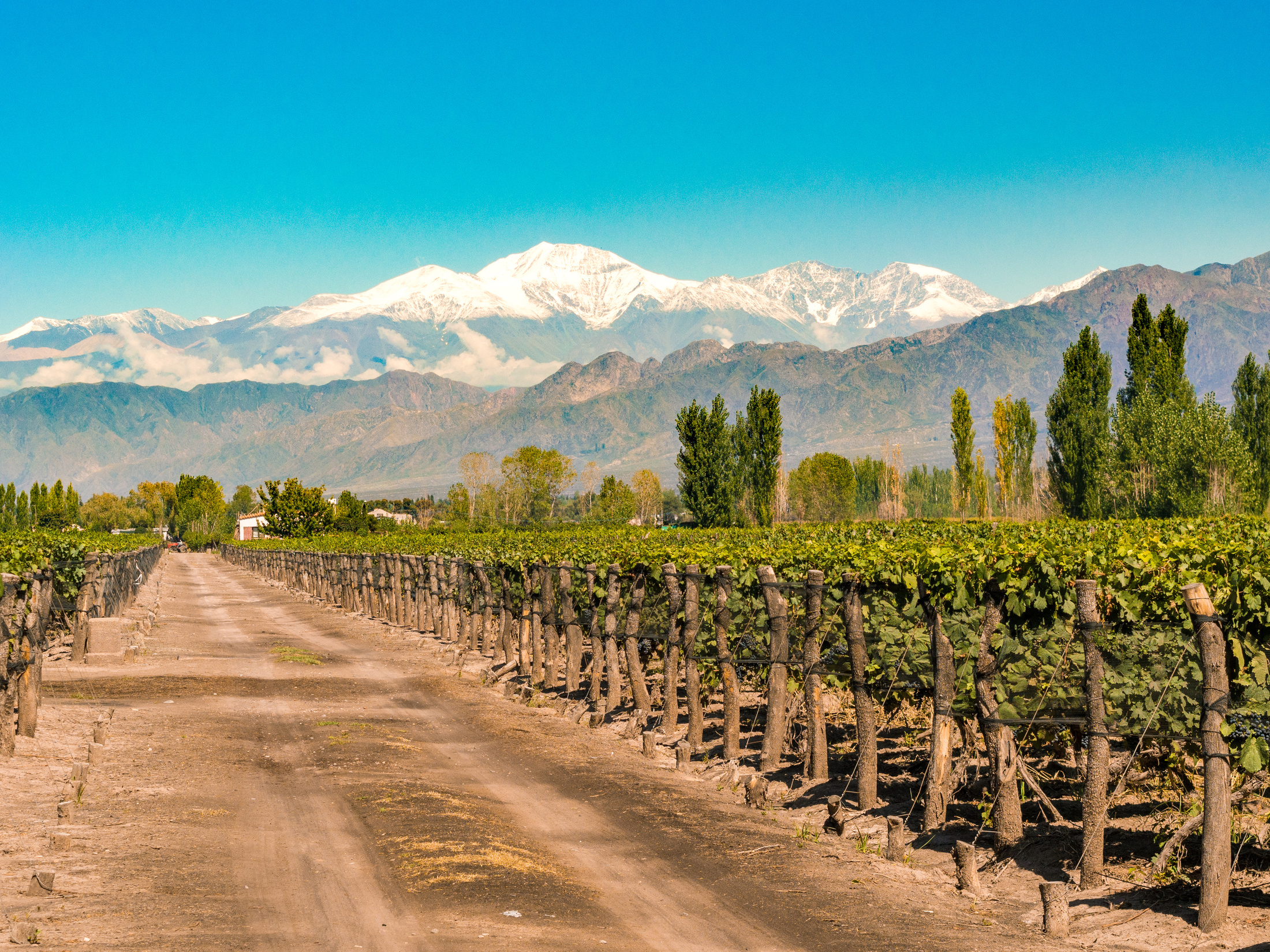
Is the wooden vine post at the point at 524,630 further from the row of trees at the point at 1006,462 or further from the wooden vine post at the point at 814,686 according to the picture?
the row of trees at the point at 1006,462

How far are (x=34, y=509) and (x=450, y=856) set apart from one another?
Answer: 457 ft

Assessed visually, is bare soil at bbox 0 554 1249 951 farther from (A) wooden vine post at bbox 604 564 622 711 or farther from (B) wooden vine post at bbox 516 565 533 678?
(B) wooden vine post at bbox 516 565 533 678

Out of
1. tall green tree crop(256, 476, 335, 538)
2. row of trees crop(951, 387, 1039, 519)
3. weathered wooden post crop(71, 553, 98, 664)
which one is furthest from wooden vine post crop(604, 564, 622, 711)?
tall green tree crop(256, 476, 335, 538)

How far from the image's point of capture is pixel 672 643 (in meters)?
14.7

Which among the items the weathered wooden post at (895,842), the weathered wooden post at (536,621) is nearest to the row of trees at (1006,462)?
the weathered wooden post at (536,621)

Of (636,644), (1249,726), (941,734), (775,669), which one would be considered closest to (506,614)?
(636,644)

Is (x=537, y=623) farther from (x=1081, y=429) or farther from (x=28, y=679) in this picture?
(x=1081, y=429)

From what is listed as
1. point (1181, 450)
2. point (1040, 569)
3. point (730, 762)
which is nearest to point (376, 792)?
point (730, 762)

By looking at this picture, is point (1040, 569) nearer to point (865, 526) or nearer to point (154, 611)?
point (865, 526)

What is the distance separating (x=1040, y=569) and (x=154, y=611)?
3393 cm

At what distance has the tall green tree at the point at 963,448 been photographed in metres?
97.6

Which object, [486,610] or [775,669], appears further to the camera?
[486,610]

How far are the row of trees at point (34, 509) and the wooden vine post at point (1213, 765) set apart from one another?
123 metres

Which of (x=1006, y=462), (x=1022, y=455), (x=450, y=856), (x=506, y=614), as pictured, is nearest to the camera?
(x=450, y=856)
